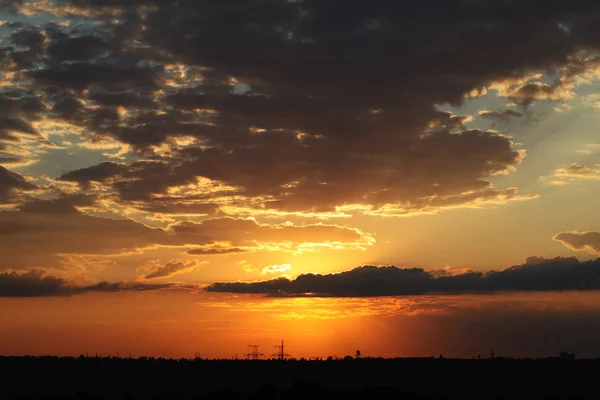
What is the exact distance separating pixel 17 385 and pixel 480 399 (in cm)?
8934

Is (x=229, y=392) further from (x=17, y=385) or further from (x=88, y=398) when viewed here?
(x=17, y=385)

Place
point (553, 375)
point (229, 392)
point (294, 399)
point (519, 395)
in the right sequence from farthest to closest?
point (553, 375)
point (519, 395)
point (229, 392)
point (294, 399)

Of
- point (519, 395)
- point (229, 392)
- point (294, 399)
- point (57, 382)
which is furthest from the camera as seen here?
point (57, 382)

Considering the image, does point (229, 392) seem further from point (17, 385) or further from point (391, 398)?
point (17, 385)

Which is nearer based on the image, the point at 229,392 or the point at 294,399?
the point at 294,399

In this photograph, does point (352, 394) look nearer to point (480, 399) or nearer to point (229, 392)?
point (229, 392)

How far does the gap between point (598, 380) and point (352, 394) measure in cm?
9248

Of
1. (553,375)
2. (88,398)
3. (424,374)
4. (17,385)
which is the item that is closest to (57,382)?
(17,385)

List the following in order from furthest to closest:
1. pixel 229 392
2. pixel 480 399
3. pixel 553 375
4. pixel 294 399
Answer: pixel 553 375 < pixel 480 399 < pixel 229 392 < pixel 294 399

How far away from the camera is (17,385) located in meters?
140

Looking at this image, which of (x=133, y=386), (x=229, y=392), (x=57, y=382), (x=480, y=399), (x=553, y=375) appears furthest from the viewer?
(x=553, y=375)

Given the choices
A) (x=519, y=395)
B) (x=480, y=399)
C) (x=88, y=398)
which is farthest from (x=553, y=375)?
(x=88, y=398)

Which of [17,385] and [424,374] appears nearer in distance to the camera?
[17,385]

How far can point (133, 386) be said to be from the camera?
13662cm
